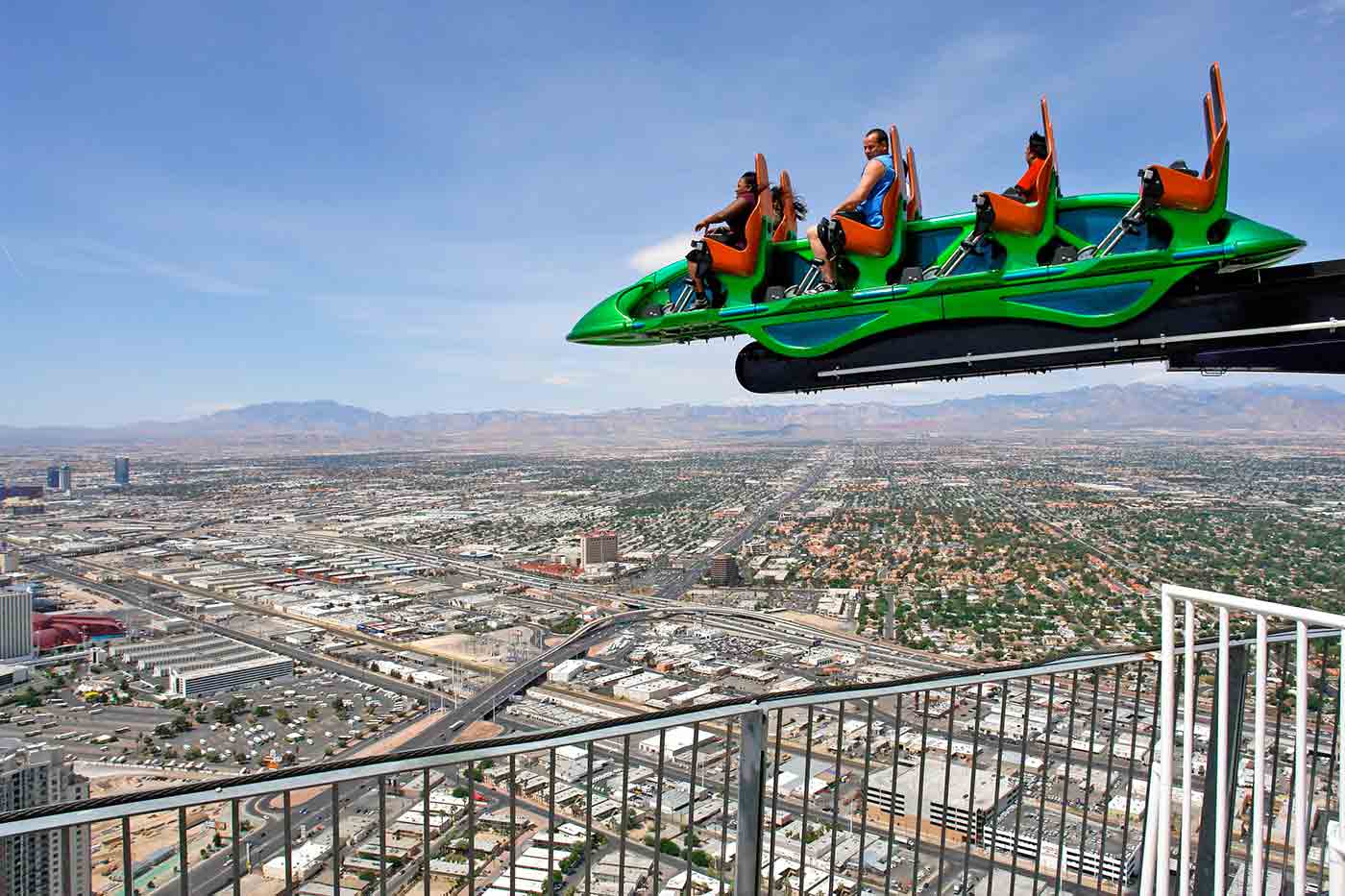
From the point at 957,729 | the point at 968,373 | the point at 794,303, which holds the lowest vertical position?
the point at 957,729

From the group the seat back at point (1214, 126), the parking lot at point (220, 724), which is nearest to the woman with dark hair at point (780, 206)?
the seat back at point (1214, 126)

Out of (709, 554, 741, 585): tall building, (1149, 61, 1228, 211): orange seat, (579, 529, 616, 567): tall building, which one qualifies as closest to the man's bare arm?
(1149, 61, 1228, 211): orange seat

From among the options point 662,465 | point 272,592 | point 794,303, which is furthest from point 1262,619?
point 662,465

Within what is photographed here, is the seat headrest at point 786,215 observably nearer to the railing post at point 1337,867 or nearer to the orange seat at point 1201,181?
the orange seat at point 1201,181

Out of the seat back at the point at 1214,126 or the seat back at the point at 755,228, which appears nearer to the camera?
the seat back at the point at 1214,126

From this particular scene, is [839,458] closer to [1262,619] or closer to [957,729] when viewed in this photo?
[957,729]

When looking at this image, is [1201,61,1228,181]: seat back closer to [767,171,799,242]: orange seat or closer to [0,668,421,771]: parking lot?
[767,171,799,242]: orange seat
